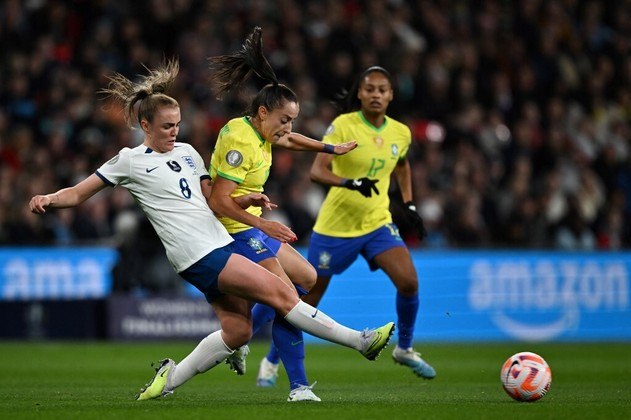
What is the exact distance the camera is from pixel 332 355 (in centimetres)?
1526

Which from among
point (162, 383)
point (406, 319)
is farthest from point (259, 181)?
point (406, 319)

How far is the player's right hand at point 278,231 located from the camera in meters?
8.27

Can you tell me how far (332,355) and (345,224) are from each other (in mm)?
4314

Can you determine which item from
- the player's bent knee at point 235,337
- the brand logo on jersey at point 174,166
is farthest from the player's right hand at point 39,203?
the player's bent knee at point 235,337

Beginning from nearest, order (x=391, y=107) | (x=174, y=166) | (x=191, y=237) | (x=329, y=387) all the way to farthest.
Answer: (x=191, y=237) → (x=174, y=166) → (x=329, y=387) → (x=391, y=107)

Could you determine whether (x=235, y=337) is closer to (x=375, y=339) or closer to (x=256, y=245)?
(x=256, y=245)

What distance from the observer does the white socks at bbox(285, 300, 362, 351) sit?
8.41 m

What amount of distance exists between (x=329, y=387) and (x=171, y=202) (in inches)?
109

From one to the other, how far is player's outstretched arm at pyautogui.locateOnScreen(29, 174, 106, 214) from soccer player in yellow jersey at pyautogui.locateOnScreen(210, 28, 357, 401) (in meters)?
0.84

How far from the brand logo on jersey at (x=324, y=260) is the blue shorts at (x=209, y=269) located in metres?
2.80

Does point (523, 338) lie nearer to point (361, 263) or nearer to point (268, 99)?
point (361, 263)

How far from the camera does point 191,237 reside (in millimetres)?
8398

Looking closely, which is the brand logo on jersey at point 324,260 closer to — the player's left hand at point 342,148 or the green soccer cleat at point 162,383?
the player's left hand at point 342,148

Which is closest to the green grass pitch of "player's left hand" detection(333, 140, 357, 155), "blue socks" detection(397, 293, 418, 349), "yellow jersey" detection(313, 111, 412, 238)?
"blue socks" detection(397, 293, 418, 349)
